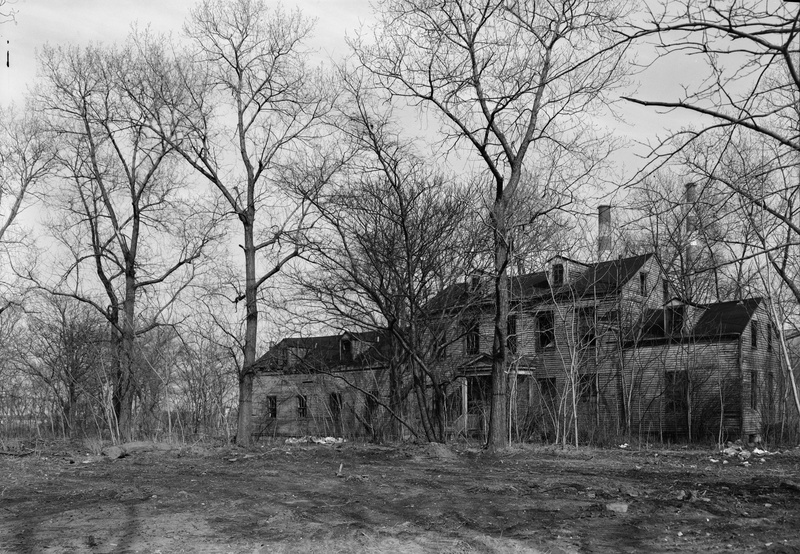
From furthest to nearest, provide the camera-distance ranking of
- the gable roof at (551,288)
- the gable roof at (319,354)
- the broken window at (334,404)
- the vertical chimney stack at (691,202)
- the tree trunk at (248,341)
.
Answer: the broken window at (334,404) < the gable roof at (319,354) < the gable roof at (551,288) < the tree trunk at (248,341) < the vertical chimney stack at (691,202)

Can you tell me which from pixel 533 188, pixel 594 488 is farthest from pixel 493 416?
pixel 533 188

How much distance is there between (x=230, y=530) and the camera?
6395mm

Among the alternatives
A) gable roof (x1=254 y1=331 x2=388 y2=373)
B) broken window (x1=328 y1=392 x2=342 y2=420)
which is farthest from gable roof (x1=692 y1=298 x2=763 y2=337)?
broken window (x1=328 y1=392 x2=342 y2=420)

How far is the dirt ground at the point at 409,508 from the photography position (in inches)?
229

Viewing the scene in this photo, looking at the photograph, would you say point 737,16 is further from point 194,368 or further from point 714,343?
point 714,343

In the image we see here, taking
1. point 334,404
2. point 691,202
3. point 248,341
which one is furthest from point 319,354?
point 691,202

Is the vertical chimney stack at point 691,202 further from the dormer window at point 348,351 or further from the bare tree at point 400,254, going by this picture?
the dormer window at point 348,351

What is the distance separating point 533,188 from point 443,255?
249 centimetres

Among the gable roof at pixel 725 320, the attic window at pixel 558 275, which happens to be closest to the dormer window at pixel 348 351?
the attic window at pixel 558 275

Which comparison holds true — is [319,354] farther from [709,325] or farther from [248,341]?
[709,325]

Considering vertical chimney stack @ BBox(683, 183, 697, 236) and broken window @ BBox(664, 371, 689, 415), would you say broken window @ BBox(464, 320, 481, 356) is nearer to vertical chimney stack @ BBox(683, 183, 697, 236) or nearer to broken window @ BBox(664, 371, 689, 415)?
broken window @ BBox(664, 371, 689, 415)

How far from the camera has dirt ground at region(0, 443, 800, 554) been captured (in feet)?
19.1

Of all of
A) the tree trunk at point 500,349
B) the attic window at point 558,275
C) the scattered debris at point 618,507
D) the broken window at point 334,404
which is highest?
the attic window at point 558,275

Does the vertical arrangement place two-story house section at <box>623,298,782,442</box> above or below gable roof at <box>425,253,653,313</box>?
below
